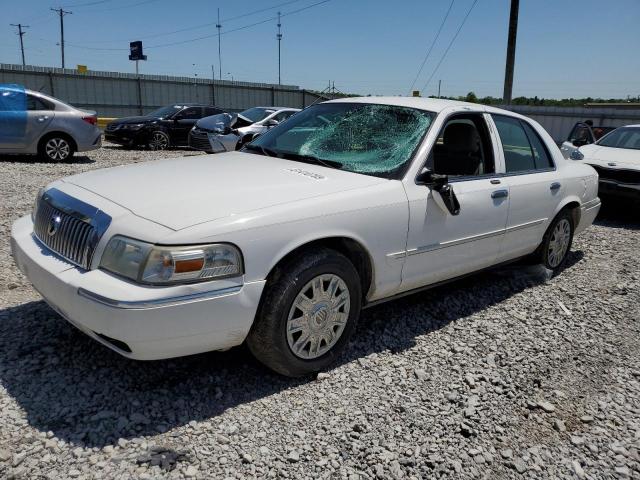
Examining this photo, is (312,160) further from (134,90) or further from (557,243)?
(134,90)

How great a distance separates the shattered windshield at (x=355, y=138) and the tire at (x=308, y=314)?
81 cm

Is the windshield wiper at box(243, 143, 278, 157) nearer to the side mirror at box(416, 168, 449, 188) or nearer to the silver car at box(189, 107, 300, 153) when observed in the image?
the side mirror at box(416, 168, 449, 188)

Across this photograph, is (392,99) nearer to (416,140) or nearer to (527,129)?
(416,140)

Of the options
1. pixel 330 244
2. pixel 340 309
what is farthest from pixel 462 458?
pixel 330 244

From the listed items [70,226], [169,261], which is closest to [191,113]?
[70,226]

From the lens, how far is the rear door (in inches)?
174

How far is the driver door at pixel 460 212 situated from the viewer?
3590 millimetres

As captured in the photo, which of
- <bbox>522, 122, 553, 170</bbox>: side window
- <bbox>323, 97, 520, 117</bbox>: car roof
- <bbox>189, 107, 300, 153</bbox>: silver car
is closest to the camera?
<bbox>323, 97, 520, 117</bbox>: car roof

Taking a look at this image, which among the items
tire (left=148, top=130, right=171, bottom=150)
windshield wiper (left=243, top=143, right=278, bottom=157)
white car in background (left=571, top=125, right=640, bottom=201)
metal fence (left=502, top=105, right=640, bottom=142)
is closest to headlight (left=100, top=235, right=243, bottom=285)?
windshield wiper (left=243, top=143, right=278, bottom=157)

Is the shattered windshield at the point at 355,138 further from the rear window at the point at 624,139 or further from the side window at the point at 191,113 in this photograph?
the side window at the point at 191,113

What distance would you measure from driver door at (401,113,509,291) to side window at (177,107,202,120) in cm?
1358

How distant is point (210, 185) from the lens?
316cm

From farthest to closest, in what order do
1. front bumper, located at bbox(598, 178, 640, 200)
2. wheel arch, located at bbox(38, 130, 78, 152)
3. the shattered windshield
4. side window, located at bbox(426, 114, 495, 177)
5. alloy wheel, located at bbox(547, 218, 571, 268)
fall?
1. wheel arch, located at bbox(38, 130, 78, 152)
2. front bumper, located at bbox(598, 178, 640, 200)
3. alloy wheel, located at bbox(547, 218, 571, 268)
4. side window, located at bbox(426, 114, 495, 177)
5. the shattered windshield

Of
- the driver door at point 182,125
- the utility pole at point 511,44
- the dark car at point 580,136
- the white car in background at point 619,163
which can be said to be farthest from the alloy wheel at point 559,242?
the utility pole at point 511,44
